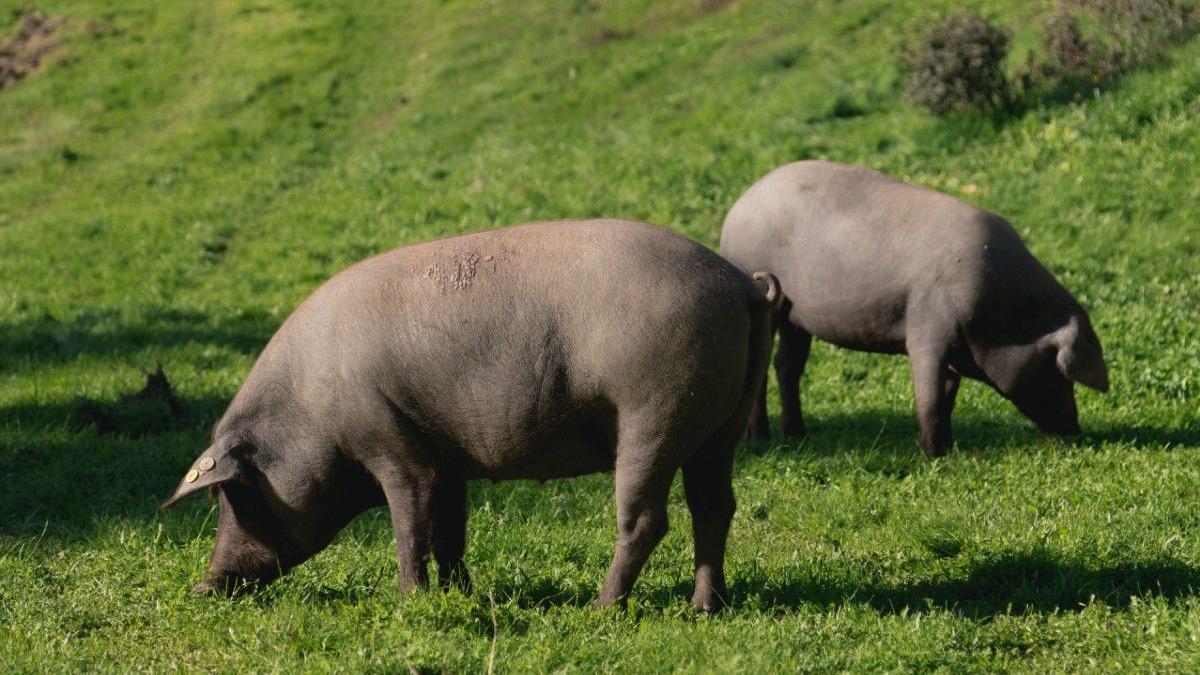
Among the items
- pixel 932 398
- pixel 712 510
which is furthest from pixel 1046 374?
pixel 712 510

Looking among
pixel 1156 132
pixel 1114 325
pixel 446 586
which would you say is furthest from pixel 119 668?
pixel 1156 132

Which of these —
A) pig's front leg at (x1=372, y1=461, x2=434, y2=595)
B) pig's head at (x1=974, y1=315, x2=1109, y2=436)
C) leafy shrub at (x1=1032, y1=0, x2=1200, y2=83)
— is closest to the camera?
pig's front leg at (x1=372, y1=461, x2=434, y2=595)

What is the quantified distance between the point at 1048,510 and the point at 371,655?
4.04m

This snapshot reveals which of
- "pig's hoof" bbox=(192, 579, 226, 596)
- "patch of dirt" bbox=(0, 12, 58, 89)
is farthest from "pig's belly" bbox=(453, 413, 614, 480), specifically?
"patch of dirt" bbox=(0, 12, 58, 89)

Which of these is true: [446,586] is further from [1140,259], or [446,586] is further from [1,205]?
[1,205]

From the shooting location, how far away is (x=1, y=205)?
18828mm

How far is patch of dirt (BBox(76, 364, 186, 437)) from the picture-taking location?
9.60 m

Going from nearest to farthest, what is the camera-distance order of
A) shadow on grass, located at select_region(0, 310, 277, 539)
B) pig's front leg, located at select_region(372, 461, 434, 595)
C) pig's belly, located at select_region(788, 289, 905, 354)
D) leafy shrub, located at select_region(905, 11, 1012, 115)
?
1. pig's front leg, located at select_region(372, 461, 434, 595)
2. shadow on grass, located at select_region(0, 310, 277, 539)
3. pig's belly, located at select_region(788, 289, 905, 354)
4. leafy shrub, located at select_region(905, 11, 1012, 115)

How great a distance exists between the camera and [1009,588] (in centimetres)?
637

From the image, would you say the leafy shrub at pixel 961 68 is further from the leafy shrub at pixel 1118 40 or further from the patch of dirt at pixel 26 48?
the patch of dirt at pixel 26 48

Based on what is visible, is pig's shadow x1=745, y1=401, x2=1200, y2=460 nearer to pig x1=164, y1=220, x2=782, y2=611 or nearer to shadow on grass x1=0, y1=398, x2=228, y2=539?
pig x1=164, y1=220, x2=782, y2=611

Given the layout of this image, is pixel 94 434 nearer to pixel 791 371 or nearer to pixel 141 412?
pixel 141 412

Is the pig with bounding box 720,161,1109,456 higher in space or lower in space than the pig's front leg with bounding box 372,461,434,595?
lower

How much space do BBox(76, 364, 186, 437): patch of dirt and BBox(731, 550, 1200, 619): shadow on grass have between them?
5.16 meters
